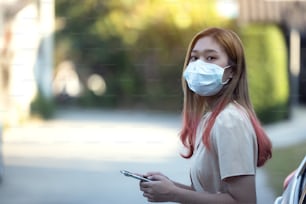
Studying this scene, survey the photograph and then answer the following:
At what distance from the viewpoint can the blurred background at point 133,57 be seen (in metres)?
6.87

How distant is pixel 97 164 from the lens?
704 centimetres

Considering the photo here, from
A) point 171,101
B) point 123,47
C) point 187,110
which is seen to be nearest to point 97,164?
point 171,101

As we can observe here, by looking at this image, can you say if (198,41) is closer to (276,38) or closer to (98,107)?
(276,38)

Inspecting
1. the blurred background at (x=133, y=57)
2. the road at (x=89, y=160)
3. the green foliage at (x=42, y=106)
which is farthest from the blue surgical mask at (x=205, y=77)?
the green foliage at (x=42, y=106)

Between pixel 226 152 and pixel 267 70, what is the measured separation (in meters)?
5.45

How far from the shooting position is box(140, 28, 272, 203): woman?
225cm

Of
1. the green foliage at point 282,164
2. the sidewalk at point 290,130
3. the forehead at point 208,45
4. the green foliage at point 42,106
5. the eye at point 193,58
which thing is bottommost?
the green foliage at point 282,164

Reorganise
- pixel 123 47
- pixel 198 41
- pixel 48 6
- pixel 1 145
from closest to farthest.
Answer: pixel 198 41, pixel 1 145, pixel 48 6, pixel 123 47

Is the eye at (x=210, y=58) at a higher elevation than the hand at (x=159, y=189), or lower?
higher

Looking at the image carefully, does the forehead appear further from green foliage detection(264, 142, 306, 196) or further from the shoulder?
green foliage detection(264, 142, 306, 196)

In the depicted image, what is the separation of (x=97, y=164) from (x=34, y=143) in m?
0.66

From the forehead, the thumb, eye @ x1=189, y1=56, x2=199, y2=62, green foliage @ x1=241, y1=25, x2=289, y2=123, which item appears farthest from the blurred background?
the thumb

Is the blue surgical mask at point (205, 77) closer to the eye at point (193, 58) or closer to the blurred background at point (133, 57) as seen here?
the eye at point (193, 58)

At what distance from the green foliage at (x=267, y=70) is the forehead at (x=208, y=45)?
4429 millimetres
